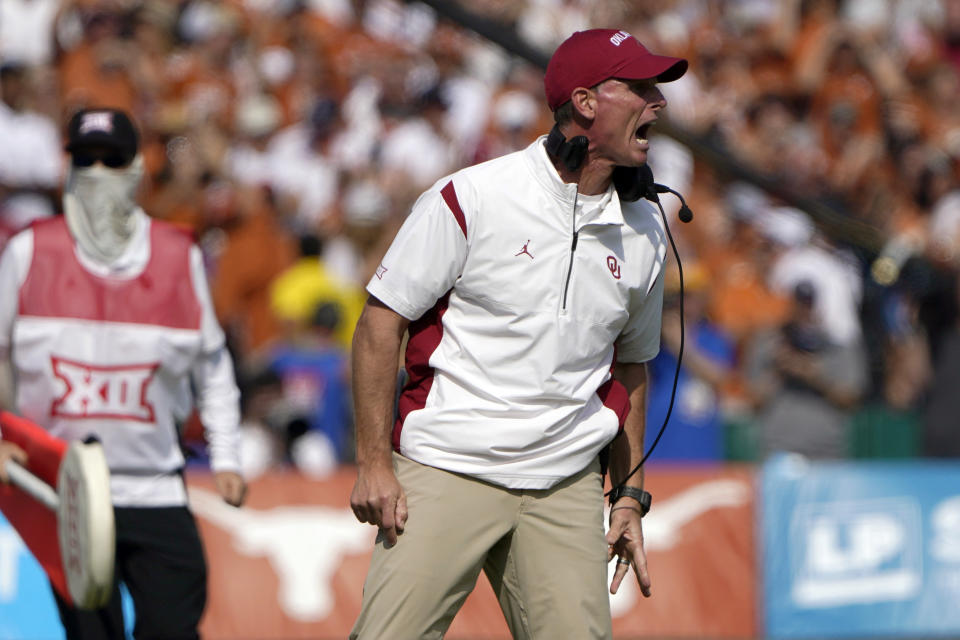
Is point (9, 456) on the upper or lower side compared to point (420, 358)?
lower

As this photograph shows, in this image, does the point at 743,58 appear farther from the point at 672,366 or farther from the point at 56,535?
the point at 56,535

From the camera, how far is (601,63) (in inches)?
173

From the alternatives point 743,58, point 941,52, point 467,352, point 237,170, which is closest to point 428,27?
point 237,170

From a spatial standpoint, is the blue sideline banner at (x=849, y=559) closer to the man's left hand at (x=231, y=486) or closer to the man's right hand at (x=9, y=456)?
the man's left hand at (x=231, y=486)

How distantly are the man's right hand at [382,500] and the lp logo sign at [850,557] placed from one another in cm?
635

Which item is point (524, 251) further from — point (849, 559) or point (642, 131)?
point (849, 559)

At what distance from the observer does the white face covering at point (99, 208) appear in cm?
576

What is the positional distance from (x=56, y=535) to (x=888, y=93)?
38.4ft

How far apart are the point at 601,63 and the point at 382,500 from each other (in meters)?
1.35

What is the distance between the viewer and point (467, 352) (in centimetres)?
445

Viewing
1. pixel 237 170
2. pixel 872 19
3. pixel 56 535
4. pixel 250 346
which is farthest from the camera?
pixel 872 19

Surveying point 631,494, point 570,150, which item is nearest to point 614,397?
point 631,494

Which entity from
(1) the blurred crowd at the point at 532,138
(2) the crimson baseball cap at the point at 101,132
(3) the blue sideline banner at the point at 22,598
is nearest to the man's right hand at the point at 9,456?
(2) the crimson baseball cap at the point at 101,132

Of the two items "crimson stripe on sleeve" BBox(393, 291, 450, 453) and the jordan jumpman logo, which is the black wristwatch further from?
the jordan jumpman logo
